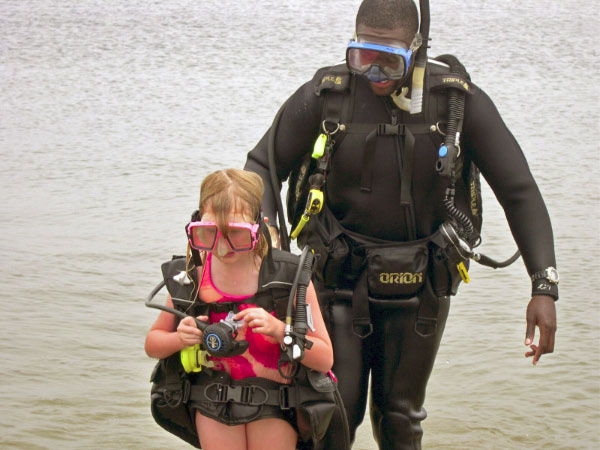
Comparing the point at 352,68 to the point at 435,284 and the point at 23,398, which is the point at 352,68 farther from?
the point at 23,398

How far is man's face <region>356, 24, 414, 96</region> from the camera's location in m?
3.58

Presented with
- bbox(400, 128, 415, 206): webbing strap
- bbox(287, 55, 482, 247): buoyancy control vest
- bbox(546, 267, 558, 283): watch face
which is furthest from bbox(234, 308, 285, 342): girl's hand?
bbox(546, 267, 558, 283): watch face

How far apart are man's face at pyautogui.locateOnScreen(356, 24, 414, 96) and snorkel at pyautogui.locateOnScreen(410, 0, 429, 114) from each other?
0.03 meters

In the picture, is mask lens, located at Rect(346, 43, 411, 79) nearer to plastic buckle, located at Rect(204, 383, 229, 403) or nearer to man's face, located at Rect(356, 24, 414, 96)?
man's face, located at Rect(356, 24, 414, 96)

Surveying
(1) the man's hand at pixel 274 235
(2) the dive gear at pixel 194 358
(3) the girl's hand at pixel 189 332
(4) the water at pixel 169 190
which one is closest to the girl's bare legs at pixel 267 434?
(2) the dive gear at pixel 194 358

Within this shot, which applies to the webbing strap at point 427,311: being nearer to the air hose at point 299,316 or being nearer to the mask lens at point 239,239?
the air hose at point 299,316

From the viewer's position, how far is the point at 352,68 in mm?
3570

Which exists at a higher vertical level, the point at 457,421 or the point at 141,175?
the point at 457,421

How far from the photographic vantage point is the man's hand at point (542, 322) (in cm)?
353

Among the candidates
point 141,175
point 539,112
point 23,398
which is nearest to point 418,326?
point 23,398

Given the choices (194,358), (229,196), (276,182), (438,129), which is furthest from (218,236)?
(438,129)

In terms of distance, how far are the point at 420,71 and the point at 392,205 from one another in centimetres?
47

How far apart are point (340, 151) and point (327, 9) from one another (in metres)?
21.3

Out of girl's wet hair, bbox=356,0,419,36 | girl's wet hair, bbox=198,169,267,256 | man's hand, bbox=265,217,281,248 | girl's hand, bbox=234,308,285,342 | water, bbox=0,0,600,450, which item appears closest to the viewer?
girl's hand, bbox=234,308,285,342
